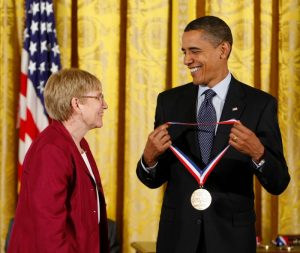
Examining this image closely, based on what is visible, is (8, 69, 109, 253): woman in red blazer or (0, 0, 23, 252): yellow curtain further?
(0, 0, 23, 252): yellow curtain

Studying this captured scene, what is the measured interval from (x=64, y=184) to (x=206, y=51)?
3.38ft

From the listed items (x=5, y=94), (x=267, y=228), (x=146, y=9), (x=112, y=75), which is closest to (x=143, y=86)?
(x=112, y=75)

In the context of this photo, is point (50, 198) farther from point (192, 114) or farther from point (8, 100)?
point (8, 100)

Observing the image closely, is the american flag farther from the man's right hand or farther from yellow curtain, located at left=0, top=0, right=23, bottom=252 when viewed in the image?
the man's right hand

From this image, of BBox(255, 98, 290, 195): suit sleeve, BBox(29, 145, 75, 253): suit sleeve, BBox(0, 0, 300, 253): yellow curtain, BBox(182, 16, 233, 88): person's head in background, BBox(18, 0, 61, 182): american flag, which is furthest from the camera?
BBox(0, 0, 300, 253): yellow curtain

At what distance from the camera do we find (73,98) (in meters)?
3.17

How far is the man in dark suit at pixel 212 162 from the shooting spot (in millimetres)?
3082

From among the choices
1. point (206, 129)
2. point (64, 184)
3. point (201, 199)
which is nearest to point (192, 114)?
point (206, 129)

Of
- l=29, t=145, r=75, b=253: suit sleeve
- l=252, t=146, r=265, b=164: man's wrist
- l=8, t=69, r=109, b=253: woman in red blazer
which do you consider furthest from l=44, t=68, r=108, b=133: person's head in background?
l=252, t=146, r=265, b=164: man's wrist

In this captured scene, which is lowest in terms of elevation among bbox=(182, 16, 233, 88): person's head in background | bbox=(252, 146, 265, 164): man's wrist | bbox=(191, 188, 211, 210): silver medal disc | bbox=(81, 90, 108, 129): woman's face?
bbox=(191, 188, 211, 210): silver medal disc

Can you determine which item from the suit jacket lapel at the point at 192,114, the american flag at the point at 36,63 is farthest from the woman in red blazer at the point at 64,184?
the american flag at the point at 36,63

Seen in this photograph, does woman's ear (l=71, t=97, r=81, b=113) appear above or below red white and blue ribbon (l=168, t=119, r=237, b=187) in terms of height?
above

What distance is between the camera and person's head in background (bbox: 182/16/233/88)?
3.28 meters

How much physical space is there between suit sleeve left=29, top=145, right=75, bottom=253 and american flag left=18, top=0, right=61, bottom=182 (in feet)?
8.19
